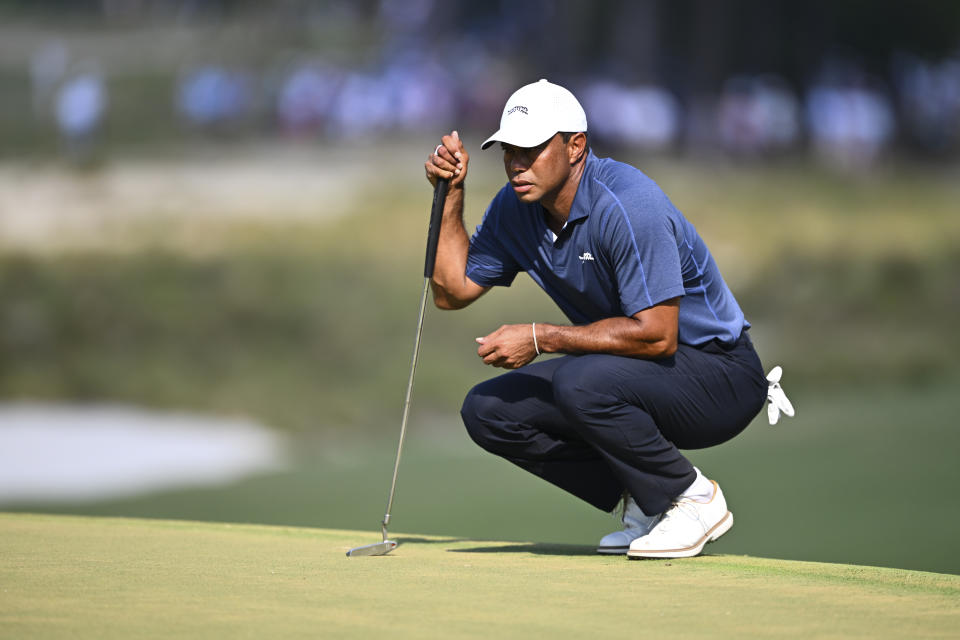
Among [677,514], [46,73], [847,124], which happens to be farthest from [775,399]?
[847,124]

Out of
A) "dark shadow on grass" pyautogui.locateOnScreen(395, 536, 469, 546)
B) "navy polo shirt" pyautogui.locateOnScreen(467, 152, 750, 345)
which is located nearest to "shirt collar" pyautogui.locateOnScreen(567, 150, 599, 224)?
"navy polo shirt" pyautogui.locateOnScreen(467, 152, 750, 345)

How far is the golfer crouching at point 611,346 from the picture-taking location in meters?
3.45

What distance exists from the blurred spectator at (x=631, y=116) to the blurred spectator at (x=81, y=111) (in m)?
8.01

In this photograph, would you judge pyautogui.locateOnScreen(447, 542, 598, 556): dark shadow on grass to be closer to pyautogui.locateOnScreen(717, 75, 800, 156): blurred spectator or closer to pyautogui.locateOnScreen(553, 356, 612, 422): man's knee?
pyautogui.locateOnScreen(553, 356, 612, 422): man's knee

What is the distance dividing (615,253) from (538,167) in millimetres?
323

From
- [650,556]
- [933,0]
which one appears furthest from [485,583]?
[933,0]

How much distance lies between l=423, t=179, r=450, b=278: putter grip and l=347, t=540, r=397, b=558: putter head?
2.66 feet

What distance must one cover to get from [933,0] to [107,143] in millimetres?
19869

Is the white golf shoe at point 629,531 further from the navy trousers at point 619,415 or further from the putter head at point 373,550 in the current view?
the putter head at point 373,550

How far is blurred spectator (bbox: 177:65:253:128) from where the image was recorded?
21.3 meters

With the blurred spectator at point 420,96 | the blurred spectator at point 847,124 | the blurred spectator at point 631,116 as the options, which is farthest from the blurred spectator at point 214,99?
the blurred spectator at point 847,124

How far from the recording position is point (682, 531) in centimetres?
351

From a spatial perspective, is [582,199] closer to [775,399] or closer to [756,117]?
[775,399]

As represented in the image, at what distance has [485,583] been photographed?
3.04 meters
